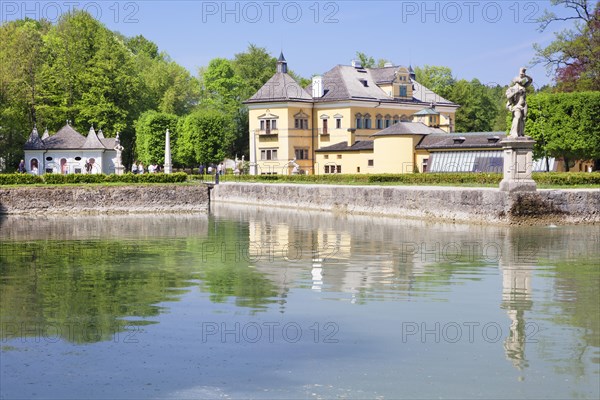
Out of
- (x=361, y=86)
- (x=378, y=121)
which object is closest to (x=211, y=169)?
(x=361, y=86)

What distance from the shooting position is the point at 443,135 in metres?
51.8

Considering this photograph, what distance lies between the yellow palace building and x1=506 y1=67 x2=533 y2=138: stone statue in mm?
30332

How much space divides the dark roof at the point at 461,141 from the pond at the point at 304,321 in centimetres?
2853

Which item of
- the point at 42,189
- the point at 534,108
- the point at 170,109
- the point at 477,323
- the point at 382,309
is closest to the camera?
the point at 477,323

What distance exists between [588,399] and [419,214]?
913 inches

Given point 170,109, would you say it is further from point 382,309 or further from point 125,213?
point 382,309

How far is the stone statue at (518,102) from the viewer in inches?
1051

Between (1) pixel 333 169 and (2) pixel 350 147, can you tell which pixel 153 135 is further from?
(2) pixel 350 147

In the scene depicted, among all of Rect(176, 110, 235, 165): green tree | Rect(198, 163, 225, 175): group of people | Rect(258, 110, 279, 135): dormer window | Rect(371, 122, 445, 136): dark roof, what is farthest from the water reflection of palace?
Rect(176, 110, 235, 165): green tree

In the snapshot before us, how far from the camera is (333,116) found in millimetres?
68750

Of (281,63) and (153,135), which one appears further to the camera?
(281,63)

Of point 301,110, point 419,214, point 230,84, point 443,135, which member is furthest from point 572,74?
point 230,84

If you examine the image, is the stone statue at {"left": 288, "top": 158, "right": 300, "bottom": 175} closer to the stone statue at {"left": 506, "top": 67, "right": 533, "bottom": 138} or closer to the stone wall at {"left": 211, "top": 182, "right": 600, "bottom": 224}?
the stone wall at {"left": 211, "top": 182, "right": 600, "bottom": 224}

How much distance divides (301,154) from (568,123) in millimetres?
32608
